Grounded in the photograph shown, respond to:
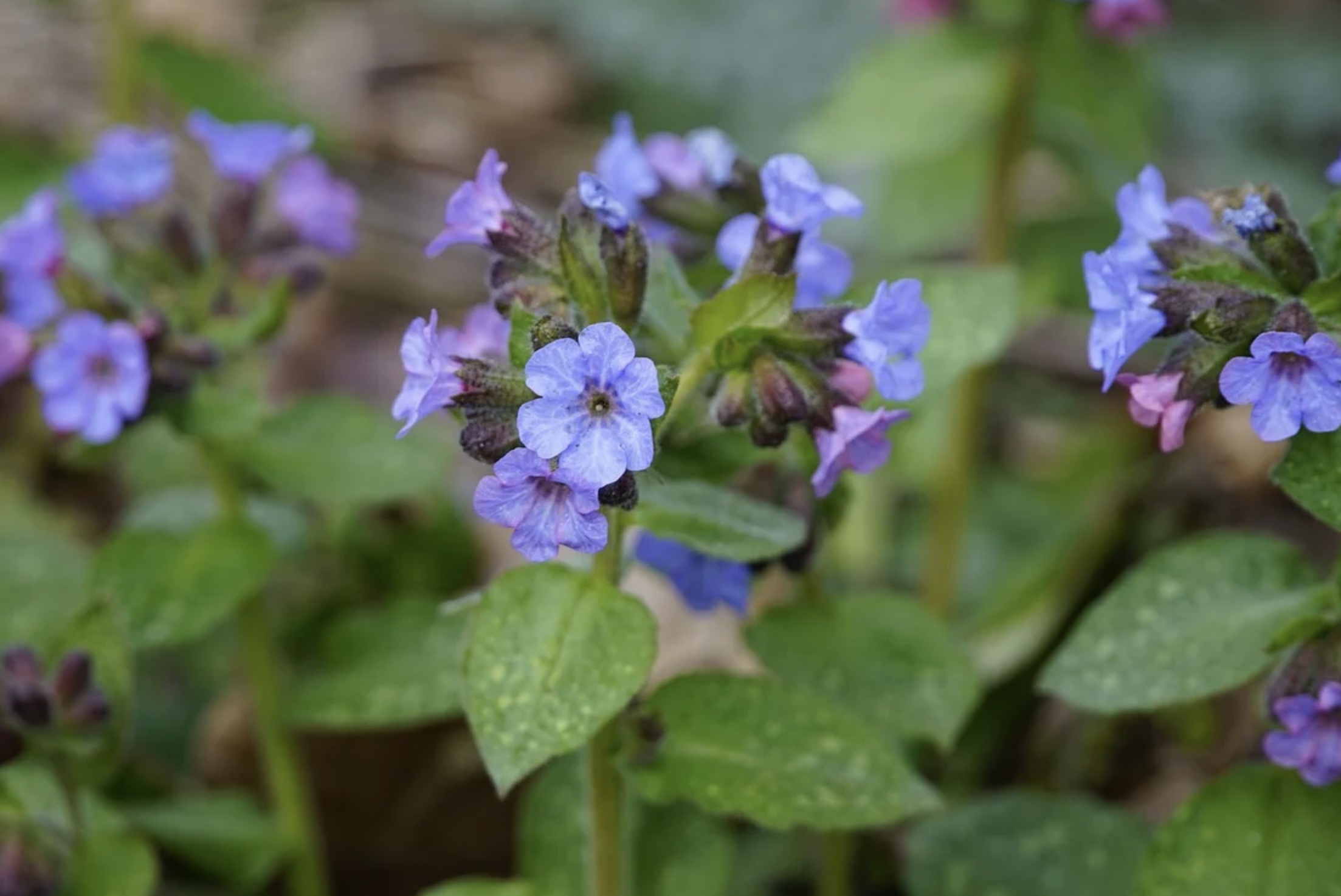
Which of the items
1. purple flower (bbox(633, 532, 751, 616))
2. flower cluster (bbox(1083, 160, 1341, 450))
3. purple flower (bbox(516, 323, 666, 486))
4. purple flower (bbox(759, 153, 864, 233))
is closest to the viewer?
purple flower (bbox(516, 323, 666, 486))

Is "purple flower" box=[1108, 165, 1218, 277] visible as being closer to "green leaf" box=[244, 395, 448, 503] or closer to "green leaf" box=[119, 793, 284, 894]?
"green leaf" box=[244, 395, 448, 503]

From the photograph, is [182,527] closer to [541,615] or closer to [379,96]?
[541,615]

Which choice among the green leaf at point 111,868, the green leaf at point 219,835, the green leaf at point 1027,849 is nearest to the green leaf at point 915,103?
the green leaf at point 1027,849

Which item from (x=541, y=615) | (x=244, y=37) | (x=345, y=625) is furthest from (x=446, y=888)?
(x=244, y=37)

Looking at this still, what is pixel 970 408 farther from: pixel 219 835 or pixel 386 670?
pixel 219 835

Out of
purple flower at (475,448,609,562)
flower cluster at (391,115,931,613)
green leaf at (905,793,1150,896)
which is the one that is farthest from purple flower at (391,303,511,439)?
green leaf at (905,793,1150,896)

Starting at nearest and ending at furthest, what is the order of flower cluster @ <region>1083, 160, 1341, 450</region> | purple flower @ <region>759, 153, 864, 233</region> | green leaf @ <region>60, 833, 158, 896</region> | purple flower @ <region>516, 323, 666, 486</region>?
purple flower @ <region>516, 323, 666, 486</region> < flower cluster @ <region>1083, 160, 1341, 450</region> < purple flower @ <region>759, 153, 864, 233</region> < green leaf @ <region>60, 833, 158, 896</region>
